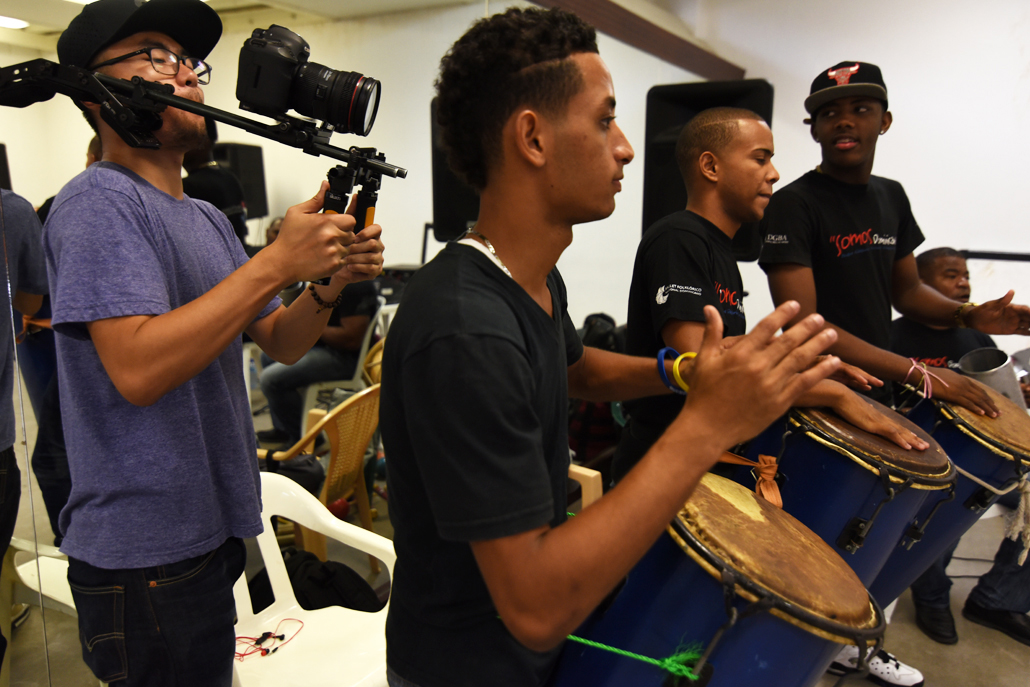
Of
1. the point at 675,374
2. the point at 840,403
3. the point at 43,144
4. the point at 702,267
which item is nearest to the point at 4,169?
the point at 43,144

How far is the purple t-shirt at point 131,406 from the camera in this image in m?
0.98

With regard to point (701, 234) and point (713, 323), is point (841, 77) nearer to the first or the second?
point (701, 234)

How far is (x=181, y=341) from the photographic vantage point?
3.12ft

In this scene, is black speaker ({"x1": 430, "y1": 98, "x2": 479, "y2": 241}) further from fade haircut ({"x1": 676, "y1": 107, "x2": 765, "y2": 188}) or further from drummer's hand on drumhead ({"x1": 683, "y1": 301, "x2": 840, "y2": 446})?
drummer's hand on drumhead ({"x1": 683, "y1": 301, "x2": 840, "y2": 446})

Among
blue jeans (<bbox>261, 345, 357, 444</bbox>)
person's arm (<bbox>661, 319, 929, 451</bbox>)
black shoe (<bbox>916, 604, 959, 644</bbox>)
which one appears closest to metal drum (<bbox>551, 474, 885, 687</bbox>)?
person's arm (<bbox>661, 319, 929, 451</bbox>)

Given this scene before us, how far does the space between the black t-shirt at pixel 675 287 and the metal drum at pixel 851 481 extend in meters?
0.27

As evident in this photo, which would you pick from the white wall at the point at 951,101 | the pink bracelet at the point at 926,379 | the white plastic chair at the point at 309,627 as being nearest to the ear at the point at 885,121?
the pink bracelet at the point at 926,379

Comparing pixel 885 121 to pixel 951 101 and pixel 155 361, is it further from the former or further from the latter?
pixel 951 101

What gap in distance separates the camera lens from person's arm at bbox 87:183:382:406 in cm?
12

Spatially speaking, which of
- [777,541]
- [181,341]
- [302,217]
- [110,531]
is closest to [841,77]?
[777,541]

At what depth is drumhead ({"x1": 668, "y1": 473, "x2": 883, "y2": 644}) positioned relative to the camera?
93cm

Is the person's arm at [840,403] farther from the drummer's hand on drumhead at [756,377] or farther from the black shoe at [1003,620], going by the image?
the black shoe at [1003,620]

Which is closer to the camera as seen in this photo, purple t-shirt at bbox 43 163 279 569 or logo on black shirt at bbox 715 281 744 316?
purple t-shirt at bbox 43 163 279 569

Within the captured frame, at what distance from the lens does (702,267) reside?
1.55m
